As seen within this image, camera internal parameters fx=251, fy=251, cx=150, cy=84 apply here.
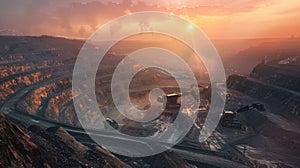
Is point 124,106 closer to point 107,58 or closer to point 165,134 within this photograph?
point 165,134

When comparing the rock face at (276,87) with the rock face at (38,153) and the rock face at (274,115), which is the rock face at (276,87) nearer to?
the rock face at (274,115)

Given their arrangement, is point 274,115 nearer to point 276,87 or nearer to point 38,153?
point 276,87

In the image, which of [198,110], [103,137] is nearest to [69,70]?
[198,110]

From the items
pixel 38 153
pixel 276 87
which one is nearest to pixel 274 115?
pixel 276 87

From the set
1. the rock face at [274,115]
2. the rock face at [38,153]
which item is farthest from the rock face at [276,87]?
the rock face at [38,153]

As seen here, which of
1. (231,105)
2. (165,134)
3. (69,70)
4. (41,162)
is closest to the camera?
(41,162)

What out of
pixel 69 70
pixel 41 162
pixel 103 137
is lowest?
pixel 103 137

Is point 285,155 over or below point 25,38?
below

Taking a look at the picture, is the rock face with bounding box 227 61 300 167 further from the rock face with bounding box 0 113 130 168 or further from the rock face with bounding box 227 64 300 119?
the rock face with bounding box 0 113 130 168
